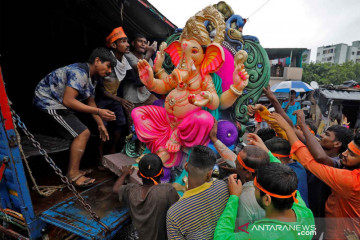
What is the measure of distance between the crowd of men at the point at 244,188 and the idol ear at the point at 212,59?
0.73 metres

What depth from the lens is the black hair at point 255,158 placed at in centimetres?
167

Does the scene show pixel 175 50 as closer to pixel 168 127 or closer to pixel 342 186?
pixel 168 127

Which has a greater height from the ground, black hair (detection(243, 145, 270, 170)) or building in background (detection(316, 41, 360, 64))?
building in background (detection(316, 41, 360, 64))

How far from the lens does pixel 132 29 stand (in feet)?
14.0

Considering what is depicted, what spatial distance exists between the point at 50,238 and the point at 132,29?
3706 mm

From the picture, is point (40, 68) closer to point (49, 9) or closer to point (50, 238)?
point (49, 9)

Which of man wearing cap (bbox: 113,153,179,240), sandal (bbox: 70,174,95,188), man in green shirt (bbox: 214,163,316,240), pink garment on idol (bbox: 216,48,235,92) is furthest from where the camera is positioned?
pink garment on idol (bbox: 216,48,235,92)

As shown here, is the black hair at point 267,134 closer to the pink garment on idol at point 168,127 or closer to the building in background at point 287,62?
the pink garment on idol at point 168,127

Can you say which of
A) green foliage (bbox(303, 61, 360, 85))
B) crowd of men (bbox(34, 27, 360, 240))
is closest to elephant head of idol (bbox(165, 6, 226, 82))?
crowd of men (bbox(34, 27, 360, 240))

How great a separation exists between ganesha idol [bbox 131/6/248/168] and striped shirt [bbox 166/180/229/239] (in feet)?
3.80

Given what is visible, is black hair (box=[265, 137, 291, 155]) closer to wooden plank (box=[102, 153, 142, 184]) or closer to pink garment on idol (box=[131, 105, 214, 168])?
pink garment on idol (box=[131, 105, 214, 168])

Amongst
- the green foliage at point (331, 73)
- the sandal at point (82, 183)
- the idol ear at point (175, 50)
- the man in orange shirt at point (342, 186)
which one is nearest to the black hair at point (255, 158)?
the man in orange shirt at point (342, 186)

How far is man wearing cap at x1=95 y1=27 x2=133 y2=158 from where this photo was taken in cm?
349

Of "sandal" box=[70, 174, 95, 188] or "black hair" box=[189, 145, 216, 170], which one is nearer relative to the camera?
"black hair" box=[189, 145, 216, 170]
